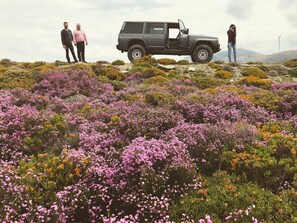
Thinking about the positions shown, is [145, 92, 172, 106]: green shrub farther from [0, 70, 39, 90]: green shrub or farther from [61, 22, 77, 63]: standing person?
[61, 22, 77, 63]: standing person

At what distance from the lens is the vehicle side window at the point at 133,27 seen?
26.4m

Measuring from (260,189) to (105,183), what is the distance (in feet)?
9.88

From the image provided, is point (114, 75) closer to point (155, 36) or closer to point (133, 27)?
point (155, 36)

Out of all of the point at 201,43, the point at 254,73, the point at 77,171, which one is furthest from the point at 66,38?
the point at 77,171

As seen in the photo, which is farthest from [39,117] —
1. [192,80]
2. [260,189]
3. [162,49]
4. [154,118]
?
[162,49]

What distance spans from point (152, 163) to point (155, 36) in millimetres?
21197

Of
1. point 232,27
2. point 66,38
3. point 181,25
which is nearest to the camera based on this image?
point 66,38

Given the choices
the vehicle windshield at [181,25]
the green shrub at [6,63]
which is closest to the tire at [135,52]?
the vehicle windshield at [181,25]

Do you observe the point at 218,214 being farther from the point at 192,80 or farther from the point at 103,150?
the point at 192,80

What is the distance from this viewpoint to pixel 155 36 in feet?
85.9

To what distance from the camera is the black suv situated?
2541 cm

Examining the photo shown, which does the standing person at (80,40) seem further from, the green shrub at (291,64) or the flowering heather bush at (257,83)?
the green shrub at (291,64)

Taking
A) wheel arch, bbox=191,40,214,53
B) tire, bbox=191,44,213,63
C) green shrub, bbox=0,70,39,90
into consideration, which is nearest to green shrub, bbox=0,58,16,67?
green shrub, bbox=0,70,39,90

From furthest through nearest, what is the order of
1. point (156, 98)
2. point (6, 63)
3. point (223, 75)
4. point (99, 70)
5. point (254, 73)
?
point (6, 63)
point (254, 73)
point (99, 70)
point (223, 75)
point (156, 98)
